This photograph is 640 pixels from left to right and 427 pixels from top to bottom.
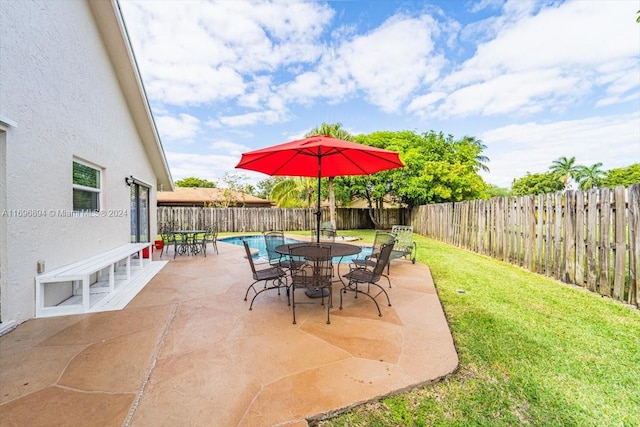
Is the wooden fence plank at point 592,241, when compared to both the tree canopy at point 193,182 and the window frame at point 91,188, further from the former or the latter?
the tree canopy at point 193,182

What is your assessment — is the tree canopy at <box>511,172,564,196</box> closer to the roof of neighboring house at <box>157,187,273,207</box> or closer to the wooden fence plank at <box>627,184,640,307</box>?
the roof of neighboring house at <box>157,187,273,207</box>

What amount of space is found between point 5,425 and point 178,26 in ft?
31.9

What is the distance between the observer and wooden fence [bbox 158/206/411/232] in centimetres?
1730

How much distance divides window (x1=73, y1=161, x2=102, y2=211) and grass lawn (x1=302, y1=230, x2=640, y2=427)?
18.1ft

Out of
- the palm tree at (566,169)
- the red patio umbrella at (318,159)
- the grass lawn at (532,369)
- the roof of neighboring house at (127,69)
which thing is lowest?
the grass lawn at (532,369)

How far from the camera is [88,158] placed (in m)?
5.07

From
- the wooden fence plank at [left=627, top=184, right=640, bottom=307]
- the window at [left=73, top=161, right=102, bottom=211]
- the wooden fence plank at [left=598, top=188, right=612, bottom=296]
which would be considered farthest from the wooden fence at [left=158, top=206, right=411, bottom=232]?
the wooden fence plank at [left=627, top=184, right=640, bottom=307]

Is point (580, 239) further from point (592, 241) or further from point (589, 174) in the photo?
point (589, 174)

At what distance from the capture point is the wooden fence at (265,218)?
1730 cm

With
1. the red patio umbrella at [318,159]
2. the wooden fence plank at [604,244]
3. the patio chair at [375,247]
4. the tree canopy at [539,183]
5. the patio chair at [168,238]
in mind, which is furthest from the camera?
the tree canopy at [539,183]

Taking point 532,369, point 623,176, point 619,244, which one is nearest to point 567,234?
point 619,244

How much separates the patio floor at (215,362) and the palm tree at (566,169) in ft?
178

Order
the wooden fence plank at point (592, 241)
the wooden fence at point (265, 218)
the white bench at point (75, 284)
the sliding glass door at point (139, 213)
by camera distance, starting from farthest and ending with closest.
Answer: the wooden fence at point (265, 218) < the sliding glass door at point (139, 213) < the wooden fence plank at point (592, 241) < the white bench at point (75, 284)

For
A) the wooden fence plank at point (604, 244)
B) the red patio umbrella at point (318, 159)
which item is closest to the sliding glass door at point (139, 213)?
the red patio umbrella at point (318, 159)
